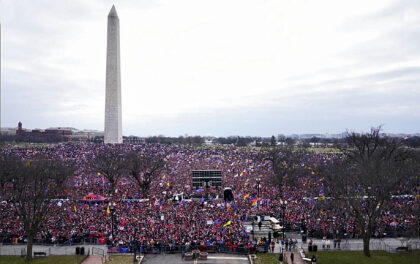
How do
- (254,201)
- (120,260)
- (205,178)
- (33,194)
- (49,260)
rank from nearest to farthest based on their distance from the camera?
1. (49,260)
2. (120,260)
3. (33,194)
4. (254,201)
5. (205,178)

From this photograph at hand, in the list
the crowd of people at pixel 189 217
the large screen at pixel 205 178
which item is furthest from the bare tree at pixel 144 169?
the large screen at pixel 205 178

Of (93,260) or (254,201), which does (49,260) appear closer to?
(93,260)

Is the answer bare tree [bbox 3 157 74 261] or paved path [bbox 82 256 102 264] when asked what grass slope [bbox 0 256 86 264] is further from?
bare tree [bbox 3 157 74 261]

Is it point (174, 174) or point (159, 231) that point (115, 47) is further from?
point (159, 231)

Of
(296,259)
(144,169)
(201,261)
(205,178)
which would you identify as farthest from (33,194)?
(205,178)

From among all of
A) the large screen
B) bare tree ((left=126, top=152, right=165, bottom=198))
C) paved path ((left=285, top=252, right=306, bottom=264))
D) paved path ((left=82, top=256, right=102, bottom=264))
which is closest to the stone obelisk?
bare tree ((left=126, top=152, right=165, bottom=198))

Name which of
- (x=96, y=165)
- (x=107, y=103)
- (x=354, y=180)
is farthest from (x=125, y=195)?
(x=107, y=103)
